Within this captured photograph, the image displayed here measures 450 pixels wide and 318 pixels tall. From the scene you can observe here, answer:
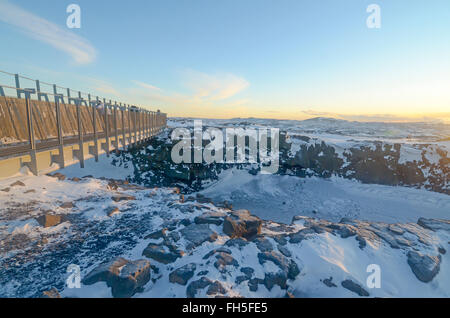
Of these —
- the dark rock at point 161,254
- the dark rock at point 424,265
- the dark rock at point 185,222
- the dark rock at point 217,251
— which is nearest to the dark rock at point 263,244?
the dark rock at point 217,251

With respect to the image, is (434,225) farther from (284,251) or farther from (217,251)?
(217,251)

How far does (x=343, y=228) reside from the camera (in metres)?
7.93

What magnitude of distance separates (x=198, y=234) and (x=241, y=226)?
1.69 meters

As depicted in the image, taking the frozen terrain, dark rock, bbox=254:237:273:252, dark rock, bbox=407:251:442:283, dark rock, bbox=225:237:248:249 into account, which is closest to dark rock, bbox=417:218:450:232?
the frozen terrain

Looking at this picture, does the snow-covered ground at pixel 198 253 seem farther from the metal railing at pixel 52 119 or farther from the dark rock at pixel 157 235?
the metal railing at pixel 52 119

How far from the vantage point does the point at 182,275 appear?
494 centimetres

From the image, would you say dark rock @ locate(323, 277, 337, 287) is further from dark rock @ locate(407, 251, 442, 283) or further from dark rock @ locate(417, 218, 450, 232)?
dark rock @ locate(417, 218, 450, 232)

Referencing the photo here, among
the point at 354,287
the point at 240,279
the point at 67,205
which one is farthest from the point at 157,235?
the point at 354,287

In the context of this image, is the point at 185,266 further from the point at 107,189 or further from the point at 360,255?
the point at 107,189

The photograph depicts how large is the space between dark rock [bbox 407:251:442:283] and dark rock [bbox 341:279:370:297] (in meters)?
2.30

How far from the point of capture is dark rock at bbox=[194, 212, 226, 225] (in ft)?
26.1

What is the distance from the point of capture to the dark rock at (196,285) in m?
4.50
